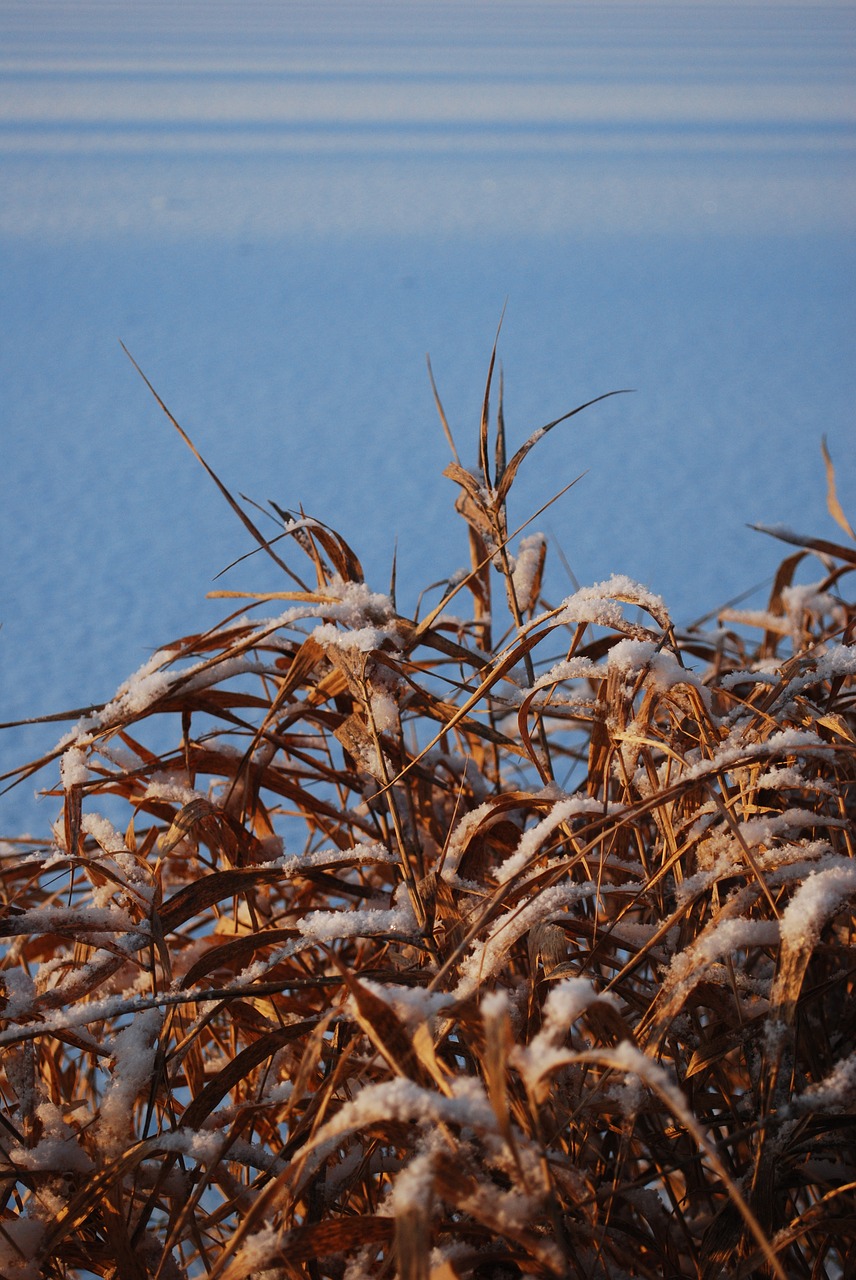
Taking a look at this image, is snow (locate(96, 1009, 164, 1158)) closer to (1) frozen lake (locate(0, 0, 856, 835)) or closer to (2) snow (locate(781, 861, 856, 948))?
(2) snow (locate(781, 861, 856, 948))

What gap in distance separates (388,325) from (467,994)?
1.91m

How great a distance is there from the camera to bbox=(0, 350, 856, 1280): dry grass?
→ 0.73 feet

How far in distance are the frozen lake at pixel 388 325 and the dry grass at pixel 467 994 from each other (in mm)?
249

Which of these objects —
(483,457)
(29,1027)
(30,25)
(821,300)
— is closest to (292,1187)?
(29,1027)

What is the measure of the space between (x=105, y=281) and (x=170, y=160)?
0.95 m

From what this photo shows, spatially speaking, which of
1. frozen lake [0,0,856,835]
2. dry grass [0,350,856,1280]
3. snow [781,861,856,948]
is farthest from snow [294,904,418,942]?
frozen lake [0,0,856,835]

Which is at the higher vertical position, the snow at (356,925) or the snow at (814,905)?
the snow at (356,925)

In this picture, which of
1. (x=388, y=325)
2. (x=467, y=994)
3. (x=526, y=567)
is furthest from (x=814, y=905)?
(x=388, y=325)

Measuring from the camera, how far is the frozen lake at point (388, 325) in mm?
1342

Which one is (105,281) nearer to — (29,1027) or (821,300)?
(821,300)

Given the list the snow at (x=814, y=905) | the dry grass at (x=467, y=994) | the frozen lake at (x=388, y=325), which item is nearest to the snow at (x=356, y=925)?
the dry grass at (x=467, y=994)

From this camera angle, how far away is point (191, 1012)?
0.35m

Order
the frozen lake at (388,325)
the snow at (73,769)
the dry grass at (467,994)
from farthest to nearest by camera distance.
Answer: the frozen lake at (388,325) < the snow at (73,769) < the dry grass at (467,994)

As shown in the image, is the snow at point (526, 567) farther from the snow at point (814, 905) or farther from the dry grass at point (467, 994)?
the snow at point (814, 905)
